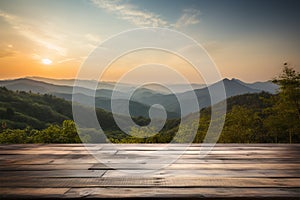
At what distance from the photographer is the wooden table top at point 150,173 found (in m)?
1.00

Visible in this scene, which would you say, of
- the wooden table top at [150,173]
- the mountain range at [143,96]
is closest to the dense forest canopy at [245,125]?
the mountain range at [143,96]

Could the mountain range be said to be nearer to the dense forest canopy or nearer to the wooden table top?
the wooden table top

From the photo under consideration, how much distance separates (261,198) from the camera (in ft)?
3.06

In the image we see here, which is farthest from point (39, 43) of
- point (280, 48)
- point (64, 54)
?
point (280, 48)

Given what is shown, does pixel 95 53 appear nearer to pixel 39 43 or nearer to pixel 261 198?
pixel 261 198

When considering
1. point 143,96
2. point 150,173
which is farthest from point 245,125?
point 150,173

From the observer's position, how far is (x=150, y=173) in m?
1.32

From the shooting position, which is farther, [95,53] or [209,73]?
[209,73]

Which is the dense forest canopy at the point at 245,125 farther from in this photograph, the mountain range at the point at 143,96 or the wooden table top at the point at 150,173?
the wooden table top at the point at 150,173

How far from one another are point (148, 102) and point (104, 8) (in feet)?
9.10

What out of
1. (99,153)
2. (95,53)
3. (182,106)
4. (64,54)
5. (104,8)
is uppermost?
(104,8)

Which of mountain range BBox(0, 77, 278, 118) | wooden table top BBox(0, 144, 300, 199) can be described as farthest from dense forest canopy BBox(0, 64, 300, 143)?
wooden table top BBox(0, 144, 300, 199)

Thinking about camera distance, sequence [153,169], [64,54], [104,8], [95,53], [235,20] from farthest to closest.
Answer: [64,54], [235,20], [104,8], [95,53], [153,169]

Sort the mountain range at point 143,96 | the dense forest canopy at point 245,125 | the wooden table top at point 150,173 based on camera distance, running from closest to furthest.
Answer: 1. the wooden table top at point 150,173
2. the mountain range at point 143,96
3. the dense forest canopy at point 245,125
